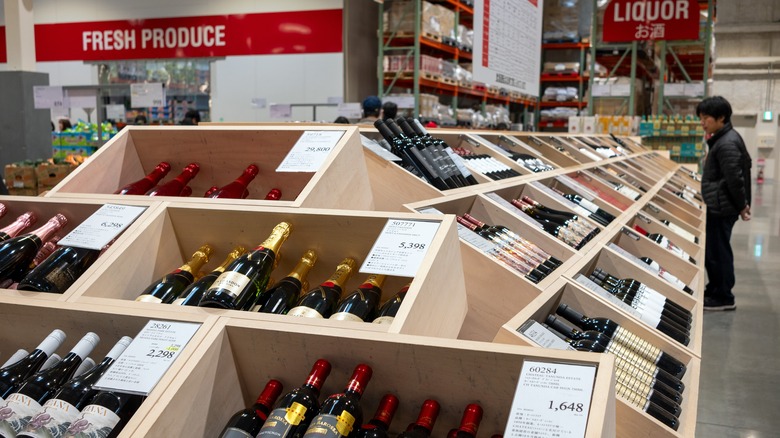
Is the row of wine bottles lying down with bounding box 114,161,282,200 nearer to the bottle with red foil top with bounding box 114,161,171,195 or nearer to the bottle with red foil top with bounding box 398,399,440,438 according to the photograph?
the bottle with red foil top with bounding box 114,161,171,195

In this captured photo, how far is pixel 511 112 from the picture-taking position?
1686 cm

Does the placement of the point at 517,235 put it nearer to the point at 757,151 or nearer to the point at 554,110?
the point at 554,110

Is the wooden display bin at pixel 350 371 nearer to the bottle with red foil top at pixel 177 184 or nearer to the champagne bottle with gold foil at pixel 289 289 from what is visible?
the champagne bottle with gold foil at pixel 289 289

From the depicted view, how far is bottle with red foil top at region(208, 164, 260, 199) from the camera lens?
2398 millimetres

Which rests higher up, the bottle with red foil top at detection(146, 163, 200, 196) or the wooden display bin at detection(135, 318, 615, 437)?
the bottle with red foil top at detection(146, 163, 200, 196)

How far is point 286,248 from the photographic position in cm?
193

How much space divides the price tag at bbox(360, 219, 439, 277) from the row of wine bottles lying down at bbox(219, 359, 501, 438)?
28 centimetres

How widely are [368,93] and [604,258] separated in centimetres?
830

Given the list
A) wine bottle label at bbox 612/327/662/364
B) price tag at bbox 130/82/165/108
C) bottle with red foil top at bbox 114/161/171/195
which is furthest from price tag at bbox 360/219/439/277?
price tag at bbox 130/82/165/108

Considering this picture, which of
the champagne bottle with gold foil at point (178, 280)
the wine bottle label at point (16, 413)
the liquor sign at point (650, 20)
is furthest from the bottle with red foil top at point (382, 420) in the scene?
the liquor sign at point (650, 20)

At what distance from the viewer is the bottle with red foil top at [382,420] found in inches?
51.3

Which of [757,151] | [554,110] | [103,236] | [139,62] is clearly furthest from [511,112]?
[103,236]

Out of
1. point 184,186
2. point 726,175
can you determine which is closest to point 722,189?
point 726,175

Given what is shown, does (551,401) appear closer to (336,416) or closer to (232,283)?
(336,416)
